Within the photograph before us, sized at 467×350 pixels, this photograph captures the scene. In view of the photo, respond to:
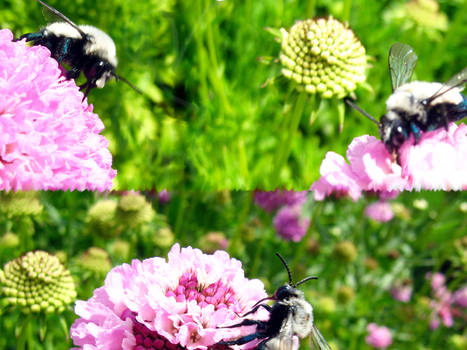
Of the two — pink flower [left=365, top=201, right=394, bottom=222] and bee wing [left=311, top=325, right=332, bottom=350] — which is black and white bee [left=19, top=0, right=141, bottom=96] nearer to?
bee wing [left=311, top=325, right=332, bottom=350]

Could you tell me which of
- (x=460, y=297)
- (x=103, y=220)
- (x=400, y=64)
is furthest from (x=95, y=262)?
(x=460, y=297)

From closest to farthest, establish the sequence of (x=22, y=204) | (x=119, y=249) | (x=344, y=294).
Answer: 1. (x=22, y=204)
2. (x=119, y=249)
3. (x=344, y=294)

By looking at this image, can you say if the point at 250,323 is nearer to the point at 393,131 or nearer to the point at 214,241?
the point at 393,131

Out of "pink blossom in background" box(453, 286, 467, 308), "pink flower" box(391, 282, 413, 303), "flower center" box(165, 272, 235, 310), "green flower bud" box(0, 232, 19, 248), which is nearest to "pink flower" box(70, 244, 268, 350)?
"flower center" box(165, 272, 235, 310)

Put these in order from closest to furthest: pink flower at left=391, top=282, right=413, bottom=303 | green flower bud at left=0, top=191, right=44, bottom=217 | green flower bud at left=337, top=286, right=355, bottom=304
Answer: green flower bud at left=0, top=191, right=44, bottom=217 < green flower bud at left=337, top=286, right=355, bottom=304 < pink flower at left=391, top=282, right=413, bottom=303

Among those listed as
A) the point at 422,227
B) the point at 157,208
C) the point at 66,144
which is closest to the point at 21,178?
the point at 66,144

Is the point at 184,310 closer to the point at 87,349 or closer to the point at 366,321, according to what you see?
the point at 87,349
